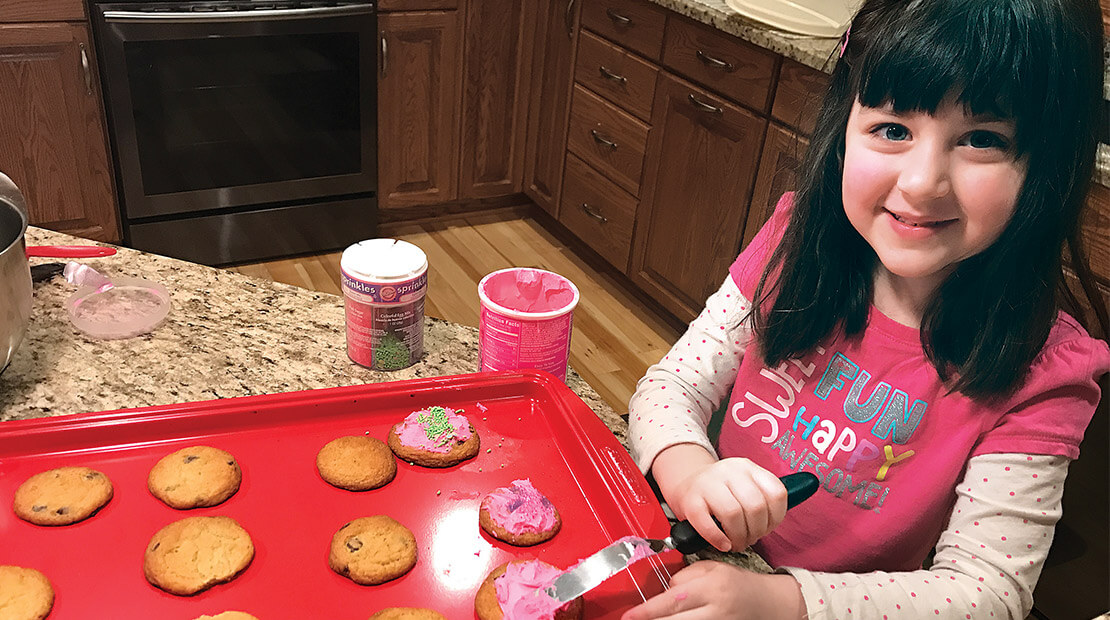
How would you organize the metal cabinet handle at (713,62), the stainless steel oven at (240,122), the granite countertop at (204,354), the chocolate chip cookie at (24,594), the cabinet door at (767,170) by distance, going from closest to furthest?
the chocolate chip cookie at (24,594), the granite countertop at (204,354), the cabinet door at (767,170), the metal cabinet handle at (713,62), the stainless steel oven at (240,122)

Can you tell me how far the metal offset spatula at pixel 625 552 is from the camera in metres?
0.66

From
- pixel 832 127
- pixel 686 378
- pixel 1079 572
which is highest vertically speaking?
pixel 832 127

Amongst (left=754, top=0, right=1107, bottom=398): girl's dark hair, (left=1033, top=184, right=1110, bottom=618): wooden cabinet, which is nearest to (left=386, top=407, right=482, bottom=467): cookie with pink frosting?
(left=754, top=0, right=1107, bottom=398): girl's dark hair

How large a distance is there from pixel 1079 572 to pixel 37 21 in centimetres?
258

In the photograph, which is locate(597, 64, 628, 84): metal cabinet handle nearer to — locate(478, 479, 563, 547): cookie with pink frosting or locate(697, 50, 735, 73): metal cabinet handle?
locate(697, 50, 735, 73): metal cabinet handle

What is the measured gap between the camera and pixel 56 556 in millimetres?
694

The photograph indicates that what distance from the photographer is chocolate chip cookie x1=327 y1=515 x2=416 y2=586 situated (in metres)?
0.69

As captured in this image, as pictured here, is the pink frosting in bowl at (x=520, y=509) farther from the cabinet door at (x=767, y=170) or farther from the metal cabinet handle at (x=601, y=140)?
the metal cabinet handle at (x=601, y=140)

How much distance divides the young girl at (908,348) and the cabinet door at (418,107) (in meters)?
1.89

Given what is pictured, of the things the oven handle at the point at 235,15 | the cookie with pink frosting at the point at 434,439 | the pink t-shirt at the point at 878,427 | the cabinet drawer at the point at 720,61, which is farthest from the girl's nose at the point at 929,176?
the oven handle at the point at 235,15

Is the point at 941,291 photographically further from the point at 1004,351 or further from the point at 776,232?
the point at 776,232

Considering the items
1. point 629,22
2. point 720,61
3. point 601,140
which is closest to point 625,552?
point 720,61

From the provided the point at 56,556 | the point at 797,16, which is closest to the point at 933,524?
the point at 56,556

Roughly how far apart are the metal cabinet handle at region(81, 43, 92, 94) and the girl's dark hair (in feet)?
6.50
